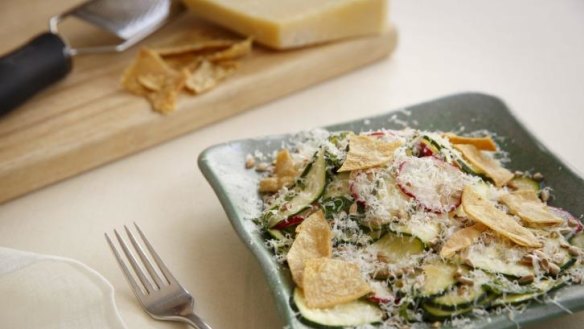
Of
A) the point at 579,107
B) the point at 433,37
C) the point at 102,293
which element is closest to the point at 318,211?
the point at 102,293

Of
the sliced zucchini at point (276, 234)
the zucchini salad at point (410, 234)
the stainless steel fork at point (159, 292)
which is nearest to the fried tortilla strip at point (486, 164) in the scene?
the zucchini salad at point (410, 234)

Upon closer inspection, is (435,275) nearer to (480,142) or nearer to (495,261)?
(495,261)

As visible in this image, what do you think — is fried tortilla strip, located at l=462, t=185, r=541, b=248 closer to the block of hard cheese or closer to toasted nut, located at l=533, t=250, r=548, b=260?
toasted nut, located at l=533, t=250, r=548, b=260

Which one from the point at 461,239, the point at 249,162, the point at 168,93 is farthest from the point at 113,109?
the point at 461,239

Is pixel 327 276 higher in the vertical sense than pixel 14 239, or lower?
higher

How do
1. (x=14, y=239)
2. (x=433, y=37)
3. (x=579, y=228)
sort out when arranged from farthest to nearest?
(x=433, y=37) < (x=14, y=239) < (x=579, y=228)

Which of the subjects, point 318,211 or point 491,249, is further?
point 318,211

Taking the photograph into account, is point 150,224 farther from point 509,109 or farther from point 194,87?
point 509,109

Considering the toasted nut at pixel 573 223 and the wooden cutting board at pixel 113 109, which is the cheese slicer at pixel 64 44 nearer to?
the wooden cutting board at pixel 113 109
